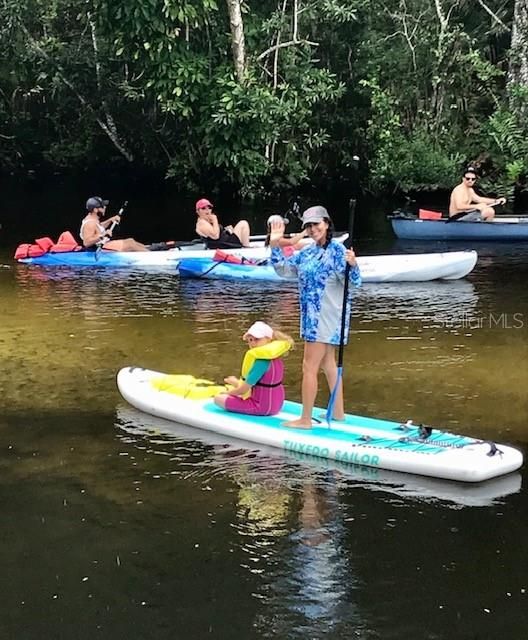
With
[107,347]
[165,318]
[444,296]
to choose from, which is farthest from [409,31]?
[107,347]

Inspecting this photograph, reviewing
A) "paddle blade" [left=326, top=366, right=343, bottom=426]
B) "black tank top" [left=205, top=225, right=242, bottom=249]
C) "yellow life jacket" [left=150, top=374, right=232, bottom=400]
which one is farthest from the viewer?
"black tank top" [left=205, top=225, right=242, bottom=249]

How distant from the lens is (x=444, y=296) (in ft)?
39.7

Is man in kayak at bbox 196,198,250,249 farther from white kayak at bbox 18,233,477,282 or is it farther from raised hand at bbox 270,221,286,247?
raised hand at bbox 270,221,286,247

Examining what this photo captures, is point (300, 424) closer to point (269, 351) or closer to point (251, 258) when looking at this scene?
point (269, 351)

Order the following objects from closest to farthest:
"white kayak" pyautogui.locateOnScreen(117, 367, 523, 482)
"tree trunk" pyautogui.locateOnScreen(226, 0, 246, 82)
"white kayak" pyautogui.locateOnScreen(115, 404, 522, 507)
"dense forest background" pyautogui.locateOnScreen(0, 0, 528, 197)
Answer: "white kayak" pyautogui.locateOnScreen(115, 404, 522, 507)
"white kayak" pyautogui.locateOnScreen(117, 367, 523, 482)
"dense forest background" pyautogui.locateOnScreen(0, 0, 528, 197)
"tree trunk" pyautogui.locateOnScreen(226, 0, 246, 82)

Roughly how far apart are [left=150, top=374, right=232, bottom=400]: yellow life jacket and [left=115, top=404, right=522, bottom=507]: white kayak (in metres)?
0.27

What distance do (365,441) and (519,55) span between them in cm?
1521

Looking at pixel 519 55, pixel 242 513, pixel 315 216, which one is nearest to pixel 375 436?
pixel 242 513

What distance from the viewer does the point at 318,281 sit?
6.62m

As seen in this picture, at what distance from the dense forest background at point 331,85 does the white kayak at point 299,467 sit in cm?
1322

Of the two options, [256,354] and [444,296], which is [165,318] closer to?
[444,296]

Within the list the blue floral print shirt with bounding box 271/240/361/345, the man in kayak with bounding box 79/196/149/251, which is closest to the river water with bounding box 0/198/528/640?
the blue floral print shirt with bounding box 271/240/361/345

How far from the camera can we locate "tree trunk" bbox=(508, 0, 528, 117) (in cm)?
1948

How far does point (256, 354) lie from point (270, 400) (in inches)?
19.8
